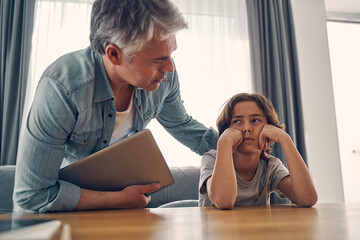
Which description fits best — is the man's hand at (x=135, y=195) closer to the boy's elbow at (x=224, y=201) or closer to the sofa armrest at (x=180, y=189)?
the boy's elbow at (x=224, y=201)

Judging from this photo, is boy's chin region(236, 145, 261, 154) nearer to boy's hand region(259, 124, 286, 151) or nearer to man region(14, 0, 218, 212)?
boy's hand region(259, 124, 286, 151)

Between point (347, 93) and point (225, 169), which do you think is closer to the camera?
point (225, 169)

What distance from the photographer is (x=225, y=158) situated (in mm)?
1084

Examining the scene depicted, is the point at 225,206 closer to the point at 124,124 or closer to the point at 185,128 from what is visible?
the point at 124,124

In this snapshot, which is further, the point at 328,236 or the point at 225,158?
the point at 225,158

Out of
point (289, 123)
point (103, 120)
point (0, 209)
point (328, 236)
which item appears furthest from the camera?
point (289, 123)

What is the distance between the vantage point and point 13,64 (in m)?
2.58

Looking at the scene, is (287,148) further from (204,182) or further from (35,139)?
(35,139)

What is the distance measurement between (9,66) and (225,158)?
7.27 ft

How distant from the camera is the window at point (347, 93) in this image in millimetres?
3645

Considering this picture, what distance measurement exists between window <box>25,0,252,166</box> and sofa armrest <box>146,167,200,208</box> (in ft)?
2.05

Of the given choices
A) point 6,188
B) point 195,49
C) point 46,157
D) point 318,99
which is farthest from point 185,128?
point 318,99

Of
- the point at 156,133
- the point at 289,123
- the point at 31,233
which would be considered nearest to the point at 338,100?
the point at 289,123

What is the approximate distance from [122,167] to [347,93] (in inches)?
143
